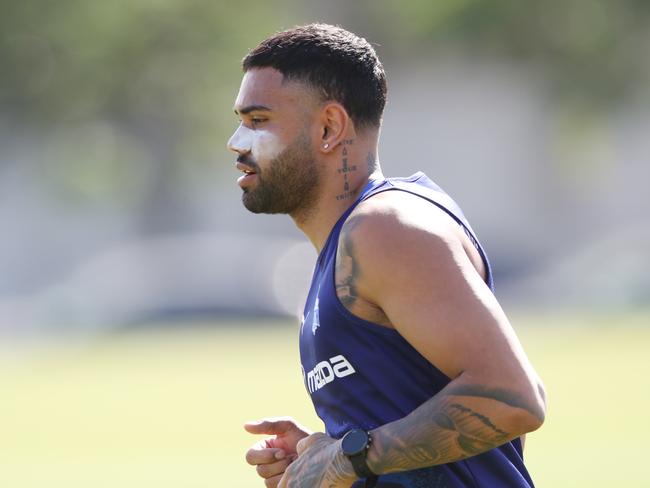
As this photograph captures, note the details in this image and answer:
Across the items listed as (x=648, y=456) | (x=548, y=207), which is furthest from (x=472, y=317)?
(x=548, y=207)

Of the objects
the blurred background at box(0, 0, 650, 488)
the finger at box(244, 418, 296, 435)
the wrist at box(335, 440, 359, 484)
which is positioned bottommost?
the wrist at box(335, 440, 359, 484)

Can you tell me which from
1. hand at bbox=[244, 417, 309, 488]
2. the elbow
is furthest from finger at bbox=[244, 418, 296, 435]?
the elbow

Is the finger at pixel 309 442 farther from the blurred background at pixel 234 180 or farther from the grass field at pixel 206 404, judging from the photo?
the blurred background at pixel 234 180

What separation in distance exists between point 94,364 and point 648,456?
15789 mm

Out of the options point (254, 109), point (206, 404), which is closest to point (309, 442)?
point (254, 109)

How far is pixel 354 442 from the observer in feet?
14.2

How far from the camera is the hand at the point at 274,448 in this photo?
517 cm

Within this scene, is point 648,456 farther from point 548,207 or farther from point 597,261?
point 548,207

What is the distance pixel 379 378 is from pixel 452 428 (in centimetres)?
32

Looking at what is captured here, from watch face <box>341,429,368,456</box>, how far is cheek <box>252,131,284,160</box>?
111 cm

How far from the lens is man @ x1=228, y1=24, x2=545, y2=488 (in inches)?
162

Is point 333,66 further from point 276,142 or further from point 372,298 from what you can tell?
point 372,298

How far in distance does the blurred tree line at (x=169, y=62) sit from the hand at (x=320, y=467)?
45719mm

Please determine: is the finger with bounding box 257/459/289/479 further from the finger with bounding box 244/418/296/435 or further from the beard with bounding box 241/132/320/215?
the beard with bounding box 241/132/320/215
